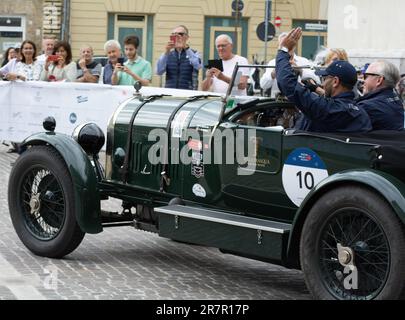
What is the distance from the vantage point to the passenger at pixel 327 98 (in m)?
6.59

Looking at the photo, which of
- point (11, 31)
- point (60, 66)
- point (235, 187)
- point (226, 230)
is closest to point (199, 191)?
point (235, 187)

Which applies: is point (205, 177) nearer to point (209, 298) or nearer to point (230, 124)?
point (230, 124)

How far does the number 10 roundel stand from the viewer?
653cm

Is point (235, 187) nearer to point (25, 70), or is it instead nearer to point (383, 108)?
point (383, 108)

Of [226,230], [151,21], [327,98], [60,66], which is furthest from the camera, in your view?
[151,21]

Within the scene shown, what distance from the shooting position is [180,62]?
13.1m

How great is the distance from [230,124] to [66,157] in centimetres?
135

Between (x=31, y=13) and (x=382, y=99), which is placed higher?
(x=31, y=13)

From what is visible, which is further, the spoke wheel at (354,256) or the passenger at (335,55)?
the passenger at (335,55)

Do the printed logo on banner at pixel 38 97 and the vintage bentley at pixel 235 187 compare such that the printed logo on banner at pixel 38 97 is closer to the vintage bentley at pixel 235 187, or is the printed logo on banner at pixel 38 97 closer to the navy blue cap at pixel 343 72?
the vintage bentley at pixel 235 187

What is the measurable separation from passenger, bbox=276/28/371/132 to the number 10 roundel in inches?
8.5

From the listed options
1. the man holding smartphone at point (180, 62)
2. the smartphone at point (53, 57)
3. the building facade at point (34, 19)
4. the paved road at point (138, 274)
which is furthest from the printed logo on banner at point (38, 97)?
the building facade at point (34, 19)

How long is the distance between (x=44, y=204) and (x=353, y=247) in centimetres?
290
